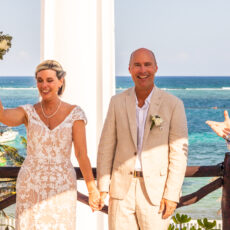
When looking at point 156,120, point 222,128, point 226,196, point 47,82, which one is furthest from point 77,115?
point 226,196

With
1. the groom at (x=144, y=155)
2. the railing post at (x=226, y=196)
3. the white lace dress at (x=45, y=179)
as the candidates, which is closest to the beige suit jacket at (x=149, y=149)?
the groom at (x=144, y=155)

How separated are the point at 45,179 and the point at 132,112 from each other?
726 mm

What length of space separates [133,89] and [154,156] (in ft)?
1.60

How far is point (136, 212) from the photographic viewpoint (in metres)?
2.90

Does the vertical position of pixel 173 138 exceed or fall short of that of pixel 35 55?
it falls short

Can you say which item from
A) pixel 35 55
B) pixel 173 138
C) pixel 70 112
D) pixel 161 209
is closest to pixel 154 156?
pixel 173 138

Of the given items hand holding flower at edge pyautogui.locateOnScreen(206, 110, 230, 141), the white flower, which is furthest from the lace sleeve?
hand holding flower at edge pyautogui.locateOnScreen(206, 110, 230, 141)

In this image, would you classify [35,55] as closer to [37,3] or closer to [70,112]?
[37,3]

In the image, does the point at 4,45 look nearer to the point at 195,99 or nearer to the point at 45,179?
the point at 45,179

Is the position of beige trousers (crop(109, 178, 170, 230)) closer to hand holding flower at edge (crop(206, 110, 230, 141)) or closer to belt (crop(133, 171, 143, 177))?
belt (crop(133, 171, 143, 177))

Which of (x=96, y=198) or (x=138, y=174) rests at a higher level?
(x=138, y=174)

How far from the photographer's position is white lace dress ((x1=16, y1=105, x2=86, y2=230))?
2895mm

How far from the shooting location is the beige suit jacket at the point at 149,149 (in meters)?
2.87

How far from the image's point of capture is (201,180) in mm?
25719
